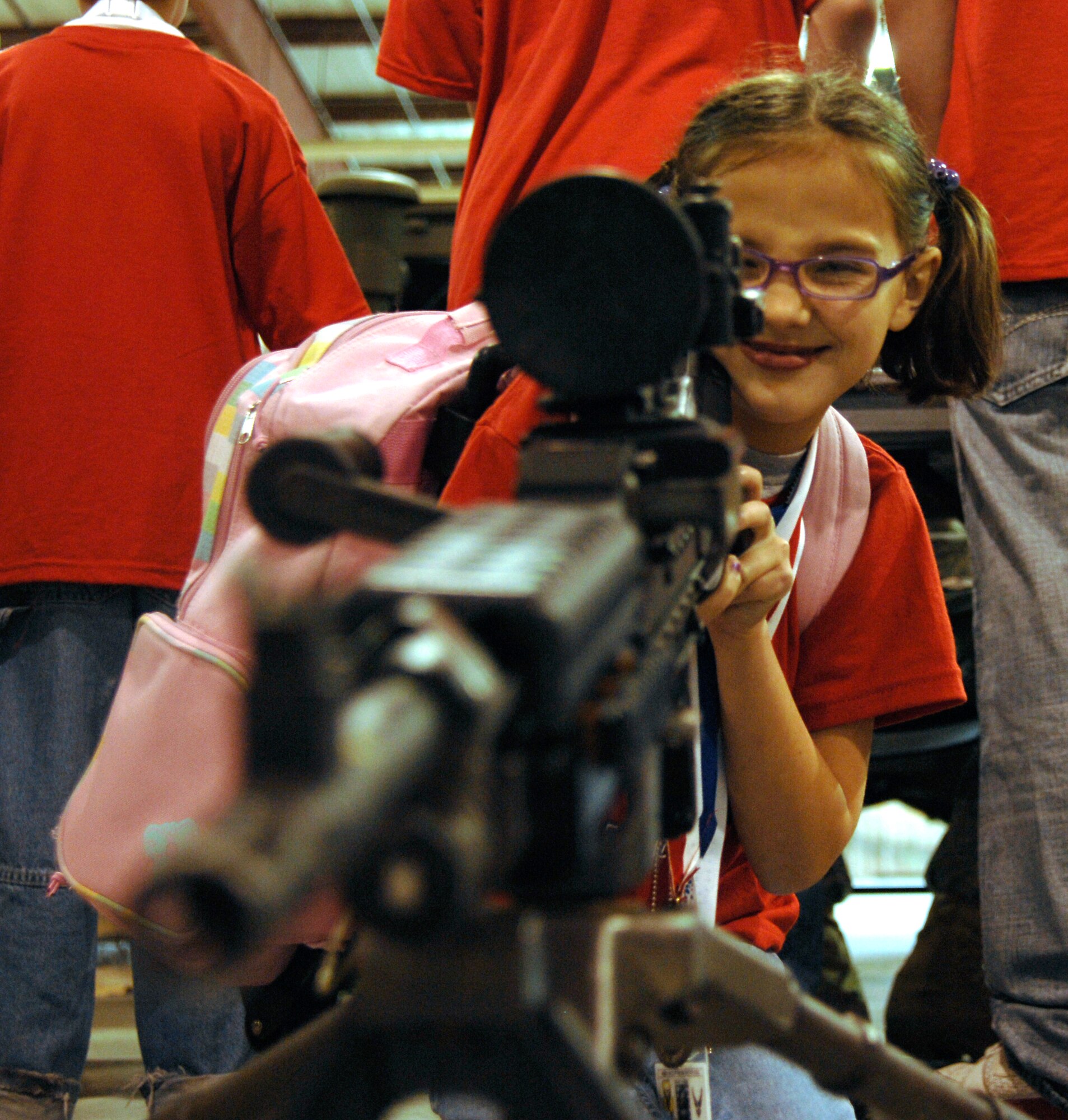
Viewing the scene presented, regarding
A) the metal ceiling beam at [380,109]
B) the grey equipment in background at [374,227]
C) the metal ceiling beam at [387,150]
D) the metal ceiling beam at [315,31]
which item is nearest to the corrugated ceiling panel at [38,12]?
the metal ceiling beam at [315,31]

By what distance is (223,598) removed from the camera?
2.76 feet

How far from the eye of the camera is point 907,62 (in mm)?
1451

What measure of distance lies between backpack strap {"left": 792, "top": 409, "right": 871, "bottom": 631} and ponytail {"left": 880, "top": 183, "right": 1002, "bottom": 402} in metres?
0.08

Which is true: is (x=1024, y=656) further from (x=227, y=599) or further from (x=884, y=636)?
(x=227, y=599)

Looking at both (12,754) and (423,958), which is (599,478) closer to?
(423,958)

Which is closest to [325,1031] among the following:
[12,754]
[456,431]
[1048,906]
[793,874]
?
[456,431]

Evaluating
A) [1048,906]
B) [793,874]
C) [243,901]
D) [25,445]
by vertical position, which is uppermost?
[243,901]

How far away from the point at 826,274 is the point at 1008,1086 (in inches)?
31.7

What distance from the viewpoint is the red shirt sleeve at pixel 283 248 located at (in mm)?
1572

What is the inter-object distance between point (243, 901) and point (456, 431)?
2.07ft

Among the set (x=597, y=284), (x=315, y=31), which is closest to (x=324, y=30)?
(x=315, y=31)

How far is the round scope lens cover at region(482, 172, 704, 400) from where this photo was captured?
451 mm

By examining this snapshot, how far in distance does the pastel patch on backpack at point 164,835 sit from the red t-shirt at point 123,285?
75cm

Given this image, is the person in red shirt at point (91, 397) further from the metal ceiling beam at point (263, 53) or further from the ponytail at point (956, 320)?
the metal ceiling beam at point (263, 53)
